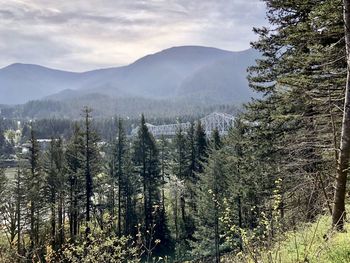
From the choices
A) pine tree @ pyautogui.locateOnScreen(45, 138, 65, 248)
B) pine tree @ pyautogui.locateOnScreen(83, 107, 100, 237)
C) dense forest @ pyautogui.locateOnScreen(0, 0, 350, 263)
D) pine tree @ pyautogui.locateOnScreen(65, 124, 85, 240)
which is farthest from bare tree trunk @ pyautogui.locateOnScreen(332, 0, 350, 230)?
pine tree @ pyautogui.locateOnScreen(45, 138, 65, 248)

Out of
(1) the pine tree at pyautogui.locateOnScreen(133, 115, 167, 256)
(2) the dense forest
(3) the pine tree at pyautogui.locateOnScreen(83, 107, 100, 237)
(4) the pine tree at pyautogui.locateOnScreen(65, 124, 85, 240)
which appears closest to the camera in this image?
(2) the dense forest

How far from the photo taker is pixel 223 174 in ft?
82.2

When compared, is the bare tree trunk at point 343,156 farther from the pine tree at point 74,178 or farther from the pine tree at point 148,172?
the pine tree at point 148,172

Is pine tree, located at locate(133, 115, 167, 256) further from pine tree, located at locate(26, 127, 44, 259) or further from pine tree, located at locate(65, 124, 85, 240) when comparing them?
pine tree, located at locate(26, 127, 44, 259)

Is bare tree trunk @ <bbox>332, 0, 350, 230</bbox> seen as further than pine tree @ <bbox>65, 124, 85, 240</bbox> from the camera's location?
No

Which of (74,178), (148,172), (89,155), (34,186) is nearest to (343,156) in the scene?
(89,155)

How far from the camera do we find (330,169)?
961cm

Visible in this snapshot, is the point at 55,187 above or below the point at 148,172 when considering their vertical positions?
below

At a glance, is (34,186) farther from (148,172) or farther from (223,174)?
(223,174)

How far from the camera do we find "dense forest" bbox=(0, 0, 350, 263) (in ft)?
23.3

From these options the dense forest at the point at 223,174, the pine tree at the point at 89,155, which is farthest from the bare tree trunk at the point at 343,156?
the pine tree at the point at 89,155

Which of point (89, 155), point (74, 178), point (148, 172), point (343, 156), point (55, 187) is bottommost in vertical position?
point (55, 187)

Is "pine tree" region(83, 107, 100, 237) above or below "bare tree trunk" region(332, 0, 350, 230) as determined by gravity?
below

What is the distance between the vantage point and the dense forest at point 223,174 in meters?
7.10
